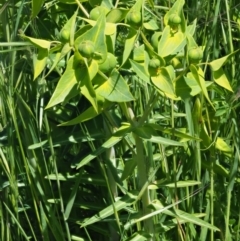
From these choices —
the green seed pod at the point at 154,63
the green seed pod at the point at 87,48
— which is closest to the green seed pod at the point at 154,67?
the green seed pod at the point at 154,63

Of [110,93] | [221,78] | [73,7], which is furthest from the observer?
[73,7]

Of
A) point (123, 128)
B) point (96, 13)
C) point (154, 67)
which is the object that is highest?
point (96, 13)

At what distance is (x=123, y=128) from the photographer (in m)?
1.17

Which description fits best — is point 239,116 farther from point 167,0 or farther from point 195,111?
point 167,0

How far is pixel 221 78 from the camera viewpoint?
115 cm

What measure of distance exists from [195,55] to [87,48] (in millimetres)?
198

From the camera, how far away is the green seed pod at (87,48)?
3.18 feet

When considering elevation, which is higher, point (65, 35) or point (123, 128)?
point (65, 35)

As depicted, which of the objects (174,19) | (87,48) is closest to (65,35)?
(87,48)

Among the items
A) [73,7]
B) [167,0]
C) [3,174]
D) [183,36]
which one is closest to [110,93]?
[183,36]

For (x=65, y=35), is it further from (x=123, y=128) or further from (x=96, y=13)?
(x=123, y=128)

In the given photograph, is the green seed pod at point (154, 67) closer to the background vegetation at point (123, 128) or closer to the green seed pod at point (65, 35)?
the background vegetation at point (123, 128)

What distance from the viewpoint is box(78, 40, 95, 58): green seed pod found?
0.97 metres

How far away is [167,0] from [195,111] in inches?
10.4
